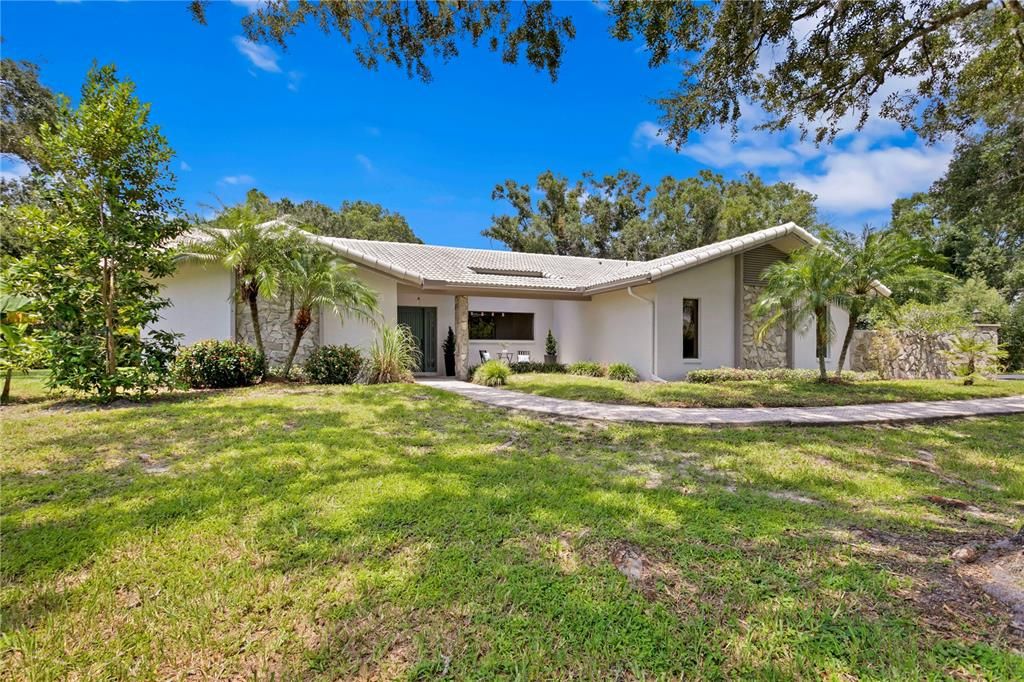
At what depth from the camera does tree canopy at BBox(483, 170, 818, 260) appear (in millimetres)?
30188

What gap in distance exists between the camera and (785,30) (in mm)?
6656

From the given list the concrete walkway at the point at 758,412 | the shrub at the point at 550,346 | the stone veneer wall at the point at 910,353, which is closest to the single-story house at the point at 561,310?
the shrub at the point at 550,346

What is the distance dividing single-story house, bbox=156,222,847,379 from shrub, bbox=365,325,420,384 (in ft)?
5.02

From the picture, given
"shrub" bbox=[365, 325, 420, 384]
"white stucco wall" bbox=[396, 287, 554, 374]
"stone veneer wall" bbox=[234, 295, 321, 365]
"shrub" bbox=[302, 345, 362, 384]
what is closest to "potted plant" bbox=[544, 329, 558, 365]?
"white stucco wall" bbox=[396, 287, 554, 374]

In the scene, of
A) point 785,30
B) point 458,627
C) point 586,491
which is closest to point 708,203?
point 785,30

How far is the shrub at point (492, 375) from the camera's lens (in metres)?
12.4

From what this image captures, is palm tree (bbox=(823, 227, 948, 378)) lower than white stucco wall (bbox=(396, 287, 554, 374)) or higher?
higher

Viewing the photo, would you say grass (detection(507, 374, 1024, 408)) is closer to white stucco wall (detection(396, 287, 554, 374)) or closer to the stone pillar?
the stone pillar

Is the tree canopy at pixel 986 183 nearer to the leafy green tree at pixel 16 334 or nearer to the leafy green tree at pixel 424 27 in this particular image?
the leafy green tree at pixel 424 27

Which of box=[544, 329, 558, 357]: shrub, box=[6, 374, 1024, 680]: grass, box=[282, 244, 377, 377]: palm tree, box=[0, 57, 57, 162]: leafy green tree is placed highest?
box=[0, 57, 57, 162]: leafy green tree

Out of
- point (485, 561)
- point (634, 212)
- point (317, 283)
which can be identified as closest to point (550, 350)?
point (317, 283)

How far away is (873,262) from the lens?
37.4 feet

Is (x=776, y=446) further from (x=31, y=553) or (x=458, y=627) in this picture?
(x=31, y=553)

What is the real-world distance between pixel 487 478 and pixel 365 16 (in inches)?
265
